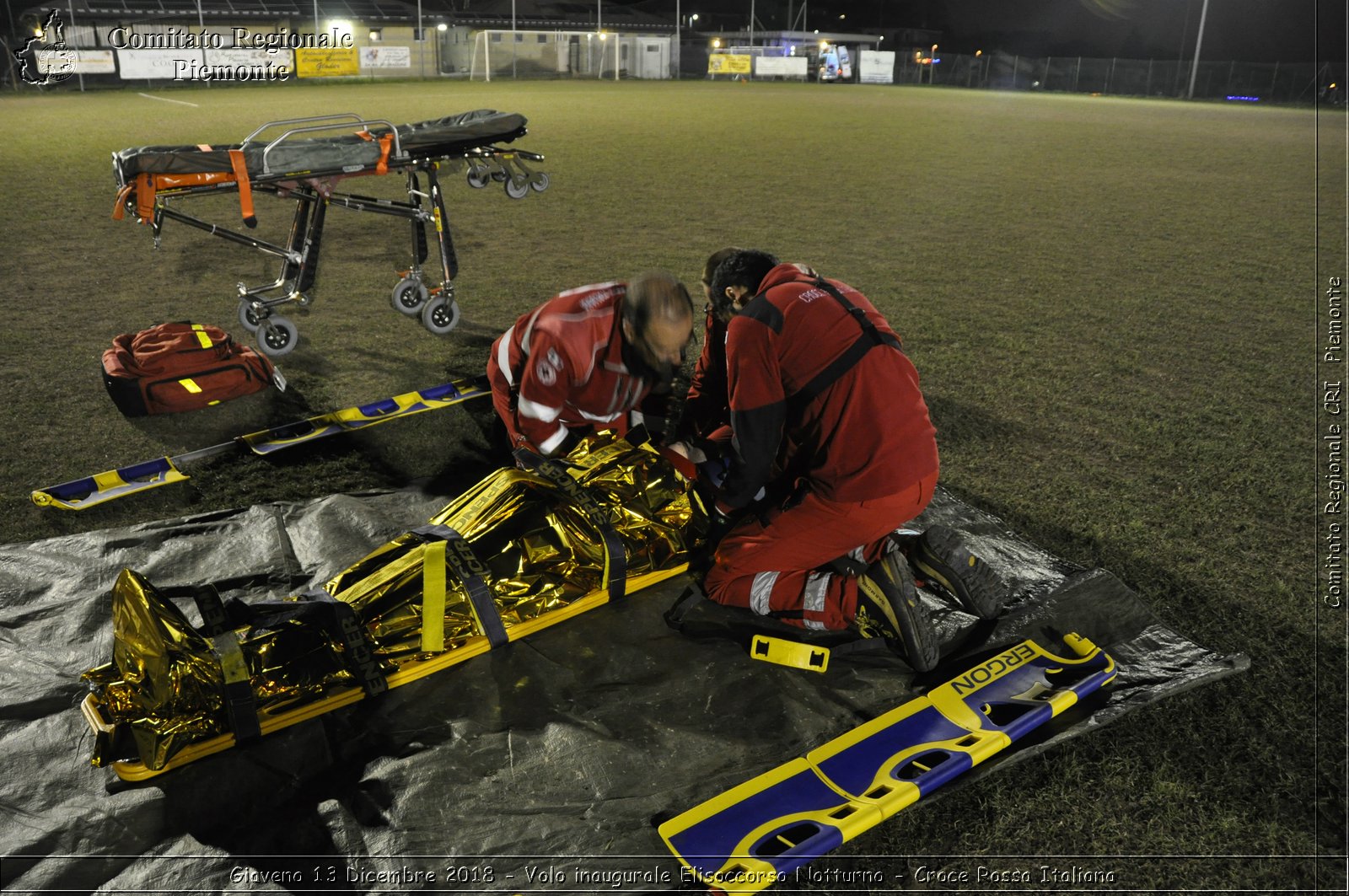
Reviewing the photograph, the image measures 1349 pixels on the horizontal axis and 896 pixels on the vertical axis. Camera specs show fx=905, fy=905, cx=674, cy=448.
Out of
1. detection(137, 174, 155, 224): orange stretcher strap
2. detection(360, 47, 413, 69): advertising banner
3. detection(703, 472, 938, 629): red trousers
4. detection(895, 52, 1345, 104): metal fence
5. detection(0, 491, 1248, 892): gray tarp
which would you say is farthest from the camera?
detection(895, 52, 1345, 104): metal fence

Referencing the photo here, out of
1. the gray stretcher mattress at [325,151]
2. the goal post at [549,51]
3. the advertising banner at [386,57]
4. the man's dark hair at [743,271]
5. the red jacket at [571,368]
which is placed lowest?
the red jacket at [571,368]

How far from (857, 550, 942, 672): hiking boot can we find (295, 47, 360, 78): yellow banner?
35144 mm

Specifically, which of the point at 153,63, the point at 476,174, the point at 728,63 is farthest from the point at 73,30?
the point at 476,174

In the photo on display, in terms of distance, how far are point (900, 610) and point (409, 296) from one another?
5.51 meters

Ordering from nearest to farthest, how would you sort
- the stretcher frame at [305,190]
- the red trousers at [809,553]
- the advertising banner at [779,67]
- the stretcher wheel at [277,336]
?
the red trousers at [809,553], the stretcher frame at [305,190], the stretcher wheel at [277,336], the advertising banner at [779,67]

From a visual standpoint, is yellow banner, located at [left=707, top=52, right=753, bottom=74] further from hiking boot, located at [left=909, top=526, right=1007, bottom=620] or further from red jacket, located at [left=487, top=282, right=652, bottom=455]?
hiking boot, located at [left=909, top=526, right=1007, bottom=620]

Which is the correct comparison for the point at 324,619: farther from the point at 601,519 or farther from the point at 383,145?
the point at 383,145

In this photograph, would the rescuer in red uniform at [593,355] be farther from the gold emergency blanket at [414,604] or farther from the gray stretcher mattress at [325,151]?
the gray stretcher mattress at [325,151]

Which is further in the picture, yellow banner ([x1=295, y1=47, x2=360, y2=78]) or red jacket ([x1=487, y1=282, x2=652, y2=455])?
yellow banner ([x1=295, y1=47, x2=360, y2=78])

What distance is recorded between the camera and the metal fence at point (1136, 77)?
42.8 m

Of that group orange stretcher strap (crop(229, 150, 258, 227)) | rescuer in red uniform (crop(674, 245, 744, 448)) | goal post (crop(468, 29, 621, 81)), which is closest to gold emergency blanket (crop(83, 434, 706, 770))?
rescuer in red uniform (crop(674, 245, 744, 448))

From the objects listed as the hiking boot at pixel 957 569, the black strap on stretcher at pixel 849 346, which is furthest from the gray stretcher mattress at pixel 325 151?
the hiking boot at pixel 957 569

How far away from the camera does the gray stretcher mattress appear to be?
5812 millimetres

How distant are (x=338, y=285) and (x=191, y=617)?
5.65m
